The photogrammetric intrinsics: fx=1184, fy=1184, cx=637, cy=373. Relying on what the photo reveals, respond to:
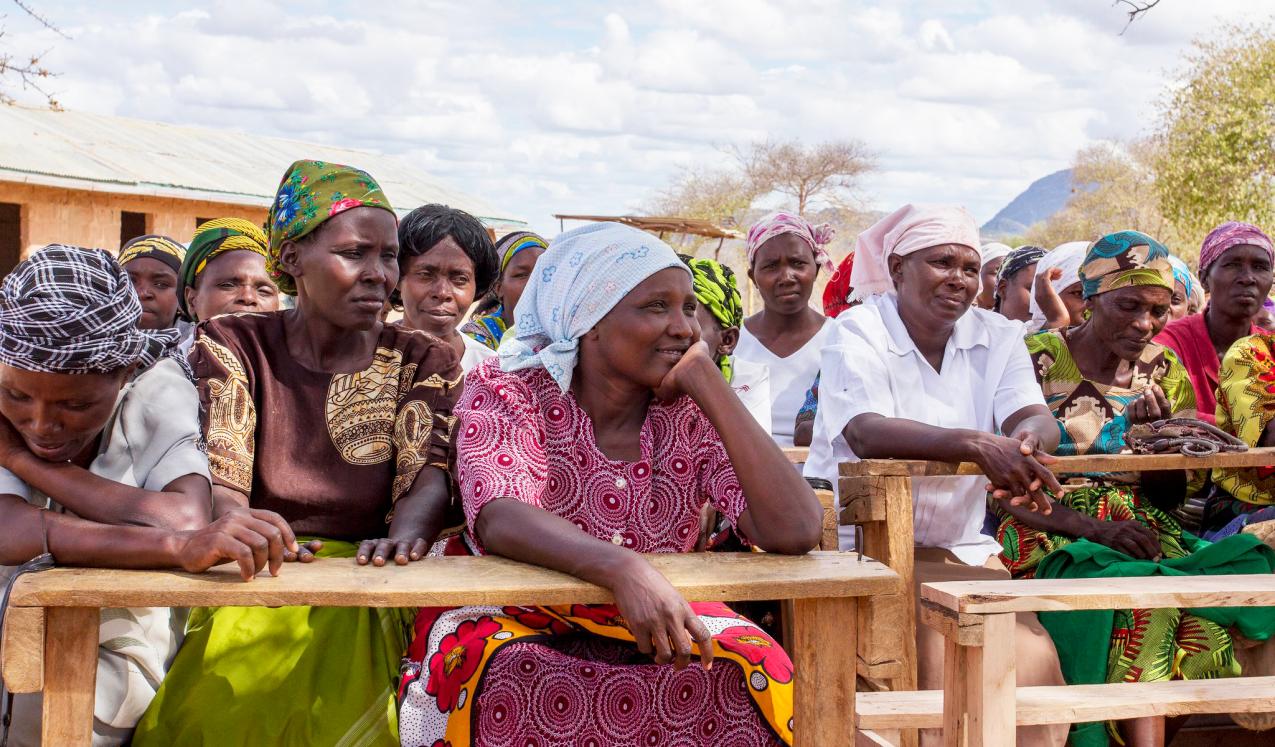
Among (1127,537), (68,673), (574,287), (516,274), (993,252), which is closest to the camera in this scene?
(68,673)

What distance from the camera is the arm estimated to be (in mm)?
2676

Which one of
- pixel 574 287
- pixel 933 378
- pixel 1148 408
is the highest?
pixel 574 287

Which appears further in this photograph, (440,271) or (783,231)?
(783,231)

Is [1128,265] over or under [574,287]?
over

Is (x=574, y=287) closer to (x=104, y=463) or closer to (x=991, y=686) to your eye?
(x=104, y=463)

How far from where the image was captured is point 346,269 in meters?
3.20

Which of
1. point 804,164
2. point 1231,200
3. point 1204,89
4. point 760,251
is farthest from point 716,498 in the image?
point 804,164

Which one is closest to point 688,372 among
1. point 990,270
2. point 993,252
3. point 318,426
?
point 318,426

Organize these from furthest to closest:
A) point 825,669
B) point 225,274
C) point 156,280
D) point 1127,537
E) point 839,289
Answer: point 839,289, point 156,280, point 225,274, point 1127,537, point 825,669

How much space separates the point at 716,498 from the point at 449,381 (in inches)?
33.0

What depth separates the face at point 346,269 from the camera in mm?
3193

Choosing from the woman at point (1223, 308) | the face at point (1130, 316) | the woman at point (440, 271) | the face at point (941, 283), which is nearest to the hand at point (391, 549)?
the woman at point (440, 271)

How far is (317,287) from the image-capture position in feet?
10.5

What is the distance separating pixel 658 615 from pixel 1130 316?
2.86m
